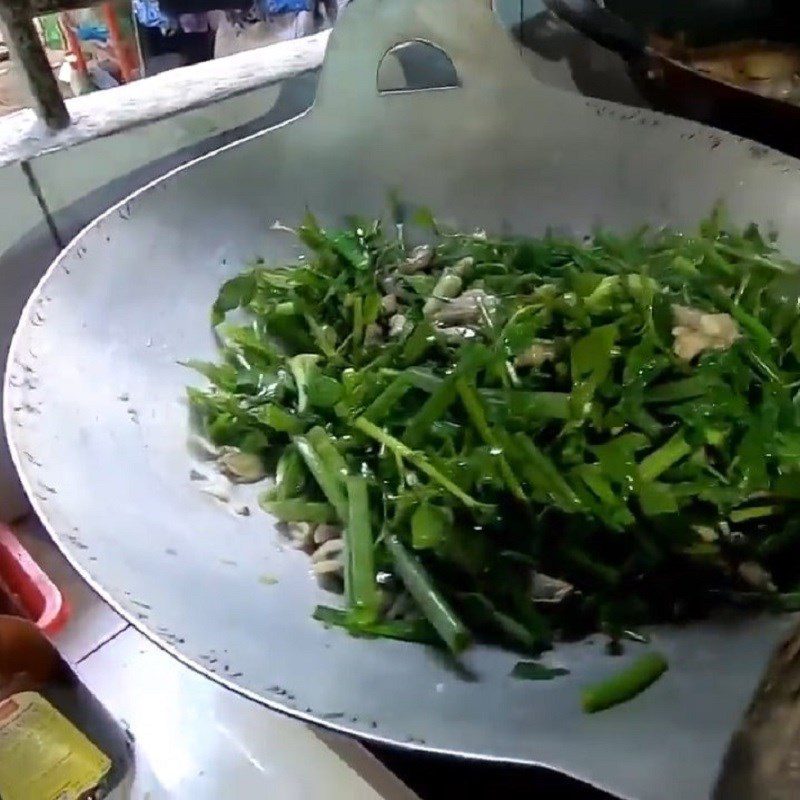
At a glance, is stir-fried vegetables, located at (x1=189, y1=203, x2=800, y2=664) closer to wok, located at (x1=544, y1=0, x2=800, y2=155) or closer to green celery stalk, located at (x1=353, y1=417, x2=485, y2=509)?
green celery stalk, located at (x1=353, y1=417, x2=485, y2=509)

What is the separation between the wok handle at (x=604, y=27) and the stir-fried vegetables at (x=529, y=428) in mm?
212

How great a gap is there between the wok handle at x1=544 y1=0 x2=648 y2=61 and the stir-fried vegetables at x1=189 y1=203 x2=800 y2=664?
212mm

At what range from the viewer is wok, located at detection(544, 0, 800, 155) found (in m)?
0.81

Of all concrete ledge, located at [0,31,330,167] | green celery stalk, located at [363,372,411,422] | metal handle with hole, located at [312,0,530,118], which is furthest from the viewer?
concrete ledge, located at [0,31,330,167]

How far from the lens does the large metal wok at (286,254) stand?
18.1 inches

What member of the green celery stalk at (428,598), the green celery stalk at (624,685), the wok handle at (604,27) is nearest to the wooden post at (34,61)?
the wok handle at (604,27)

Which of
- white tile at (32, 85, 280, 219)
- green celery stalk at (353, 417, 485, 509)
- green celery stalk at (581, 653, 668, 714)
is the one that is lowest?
green celery stalk at (581, 653, 668, 714)

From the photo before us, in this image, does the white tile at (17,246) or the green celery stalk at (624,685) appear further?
the white tile at (17,246)

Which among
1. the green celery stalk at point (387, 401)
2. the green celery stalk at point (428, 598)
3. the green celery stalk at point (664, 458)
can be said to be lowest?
the green celery stalk at point (428, 598)

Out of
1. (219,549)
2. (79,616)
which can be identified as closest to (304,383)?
(219,549)

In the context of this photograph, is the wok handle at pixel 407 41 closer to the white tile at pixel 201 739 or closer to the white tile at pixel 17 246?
the white tile at pixel 17 246

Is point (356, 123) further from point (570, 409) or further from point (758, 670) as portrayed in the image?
point (758, 670)

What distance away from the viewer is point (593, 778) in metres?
0.42

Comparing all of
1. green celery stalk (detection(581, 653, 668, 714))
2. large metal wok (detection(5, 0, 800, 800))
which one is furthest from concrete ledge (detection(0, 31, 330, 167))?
green celery stalk (detection(581, 653, 668, 714))
